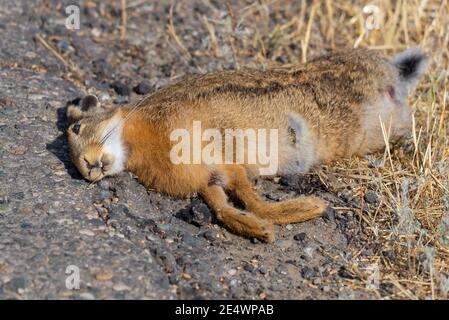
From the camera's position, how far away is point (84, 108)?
18.8 ft

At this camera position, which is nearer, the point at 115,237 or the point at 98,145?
the point at 115,237

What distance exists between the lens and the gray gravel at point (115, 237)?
4336mm

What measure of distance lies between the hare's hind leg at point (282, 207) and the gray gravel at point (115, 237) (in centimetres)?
10

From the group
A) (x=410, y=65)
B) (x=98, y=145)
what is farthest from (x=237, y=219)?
(x=410, y=65)

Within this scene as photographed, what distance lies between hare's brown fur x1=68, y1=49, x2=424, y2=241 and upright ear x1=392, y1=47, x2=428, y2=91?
8cm

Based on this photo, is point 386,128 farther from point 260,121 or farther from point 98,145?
point 98,145

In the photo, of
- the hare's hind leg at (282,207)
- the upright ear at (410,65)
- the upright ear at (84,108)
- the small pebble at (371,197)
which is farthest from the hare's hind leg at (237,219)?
the upright ear at (410,65)

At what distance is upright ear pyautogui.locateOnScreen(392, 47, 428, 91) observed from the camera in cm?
600

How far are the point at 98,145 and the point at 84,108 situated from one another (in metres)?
0.58

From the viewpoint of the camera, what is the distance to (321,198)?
5.43 m

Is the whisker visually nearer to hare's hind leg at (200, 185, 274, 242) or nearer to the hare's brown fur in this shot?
the hare's brown fur
